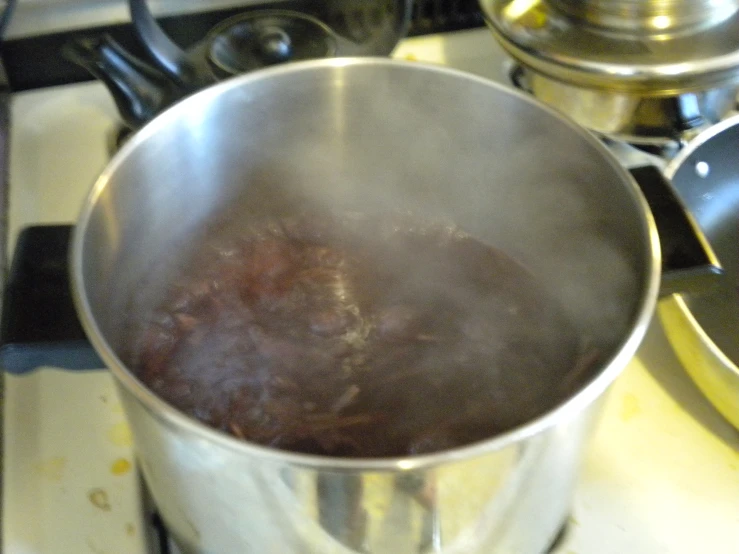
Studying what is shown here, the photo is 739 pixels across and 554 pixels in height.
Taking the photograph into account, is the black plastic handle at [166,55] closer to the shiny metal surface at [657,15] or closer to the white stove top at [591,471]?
the white stove top at [591,471]

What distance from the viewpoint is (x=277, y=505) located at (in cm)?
33

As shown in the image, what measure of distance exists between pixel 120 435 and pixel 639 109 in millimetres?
489

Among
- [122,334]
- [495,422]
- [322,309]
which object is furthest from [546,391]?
[122,334]

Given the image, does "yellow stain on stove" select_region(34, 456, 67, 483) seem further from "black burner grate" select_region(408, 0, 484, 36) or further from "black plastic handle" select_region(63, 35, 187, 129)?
"black burner grate" select_region(408, 0, 484, 36)

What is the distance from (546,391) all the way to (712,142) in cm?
31

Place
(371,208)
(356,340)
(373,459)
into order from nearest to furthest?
(373,459) → (356,340) → (371,208)

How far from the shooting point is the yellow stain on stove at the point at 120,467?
0.49 m

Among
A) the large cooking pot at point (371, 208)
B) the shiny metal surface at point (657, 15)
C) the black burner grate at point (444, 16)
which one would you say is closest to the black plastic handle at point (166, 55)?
the large cooking pot at point (371, 208)

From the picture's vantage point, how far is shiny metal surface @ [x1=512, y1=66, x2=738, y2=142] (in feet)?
2.00

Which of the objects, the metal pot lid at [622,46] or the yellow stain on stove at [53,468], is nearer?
the yellow stain on stove at [53,468]

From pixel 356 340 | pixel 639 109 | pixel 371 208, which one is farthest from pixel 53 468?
pixel 639 109

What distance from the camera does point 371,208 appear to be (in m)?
0.65

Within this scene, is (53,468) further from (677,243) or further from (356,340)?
(677,243)

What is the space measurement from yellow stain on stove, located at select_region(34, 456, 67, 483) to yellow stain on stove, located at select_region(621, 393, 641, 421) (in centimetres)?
40
